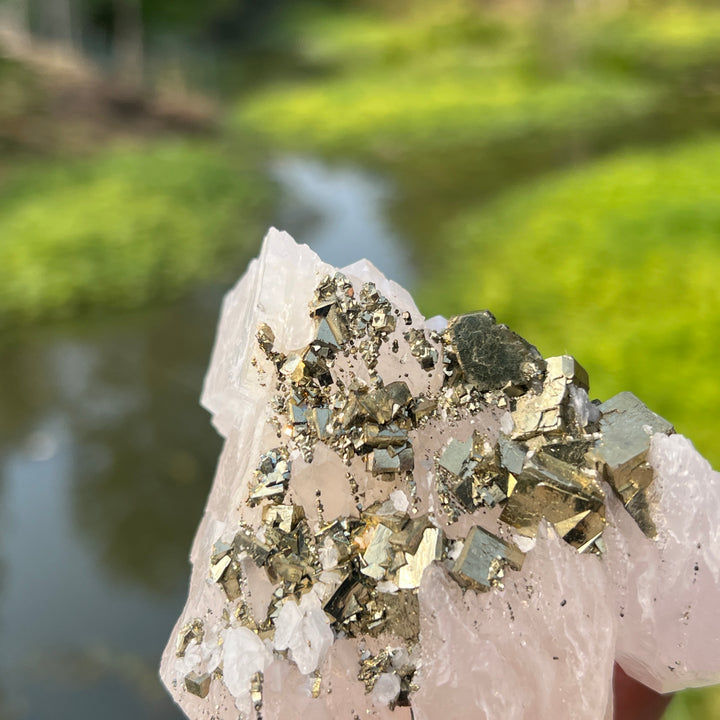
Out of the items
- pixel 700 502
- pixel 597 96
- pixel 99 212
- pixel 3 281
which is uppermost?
pixel 597 96

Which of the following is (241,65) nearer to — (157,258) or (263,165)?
(263,165)

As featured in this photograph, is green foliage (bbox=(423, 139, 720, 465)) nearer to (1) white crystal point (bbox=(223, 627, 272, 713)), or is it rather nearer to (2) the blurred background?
(2) the blurred background

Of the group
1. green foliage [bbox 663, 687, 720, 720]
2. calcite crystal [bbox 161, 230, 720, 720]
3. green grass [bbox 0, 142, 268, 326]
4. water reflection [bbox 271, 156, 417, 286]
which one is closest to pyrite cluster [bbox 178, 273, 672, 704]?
calcite crystal [bbox 161, 230, 720, 720]

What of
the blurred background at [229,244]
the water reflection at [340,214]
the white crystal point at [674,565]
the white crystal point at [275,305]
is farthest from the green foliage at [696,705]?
the water reflection at [340,214]

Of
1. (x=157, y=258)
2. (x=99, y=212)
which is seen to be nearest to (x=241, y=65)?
(x=99, y=212)

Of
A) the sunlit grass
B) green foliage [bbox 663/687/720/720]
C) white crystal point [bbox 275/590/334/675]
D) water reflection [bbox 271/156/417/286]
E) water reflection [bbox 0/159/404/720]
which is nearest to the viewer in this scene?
white crystal point [bbox 275/590/334/675]
